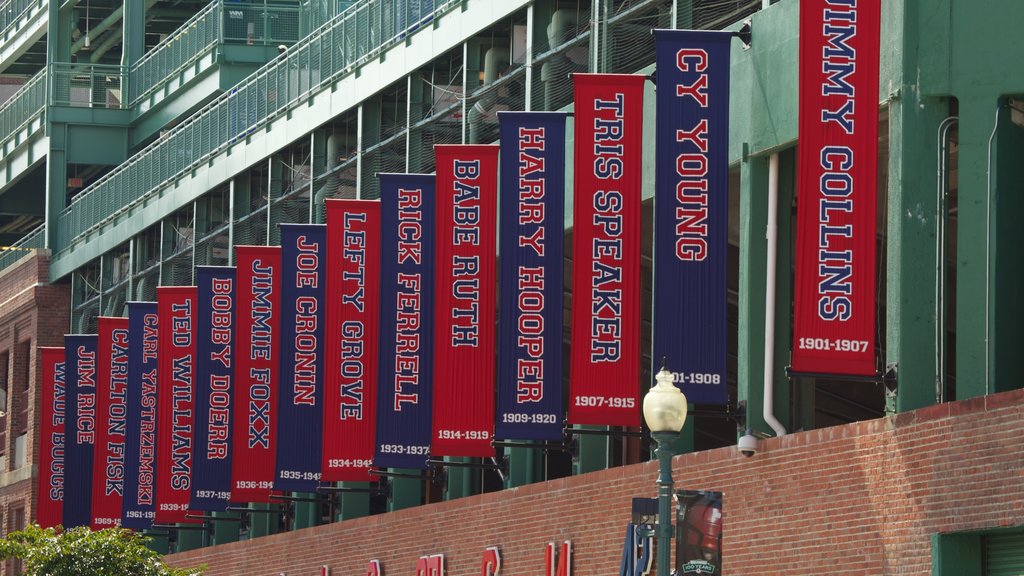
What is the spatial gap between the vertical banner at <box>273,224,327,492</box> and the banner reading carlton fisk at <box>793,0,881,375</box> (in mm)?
15773

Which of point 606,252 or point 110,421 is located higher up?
point 606,252

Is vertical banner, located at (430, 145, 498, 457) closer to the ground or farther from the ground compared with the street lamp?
farther from the ground

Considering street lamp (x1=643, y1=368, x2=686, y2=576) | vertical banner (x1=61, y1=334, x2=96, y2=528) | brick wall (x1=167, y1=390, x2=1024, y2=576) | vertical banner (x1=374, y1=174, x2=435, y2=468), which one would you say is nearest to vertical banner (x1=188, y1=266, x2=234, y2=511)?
vertical banner (x1=374, y1=174, x2=435, y2=468)

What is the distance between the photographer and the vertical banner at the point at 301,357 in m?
36.6

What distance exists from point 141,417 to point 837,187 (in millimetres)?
26542

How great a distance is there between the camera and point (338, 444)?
34.1 metres

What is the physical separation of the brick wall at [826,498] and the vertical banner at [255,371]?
842 cm

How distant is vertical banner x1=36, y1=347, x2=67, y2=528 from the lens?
171ft

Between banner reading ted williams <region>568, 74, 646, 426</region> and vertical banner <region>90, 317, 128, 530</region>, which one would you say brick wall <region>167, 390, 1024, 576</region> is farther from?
vertical banner <region>90, 317, 128, 530</region>

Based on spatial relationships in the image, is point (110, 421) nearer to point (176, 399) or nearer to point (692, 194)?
point (176, 399)

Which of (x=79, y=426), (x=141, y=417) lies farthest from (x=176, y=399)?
(x=79, y=426)

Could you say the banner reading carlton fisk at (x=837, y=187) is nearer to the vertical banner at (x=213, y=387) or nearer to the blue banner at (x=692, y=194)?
the blue banner at (x=692, y=194)

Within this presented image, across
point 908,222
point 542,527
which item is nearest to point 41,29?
point 542,527

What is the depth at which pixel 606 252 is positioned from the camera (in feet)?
85.7
